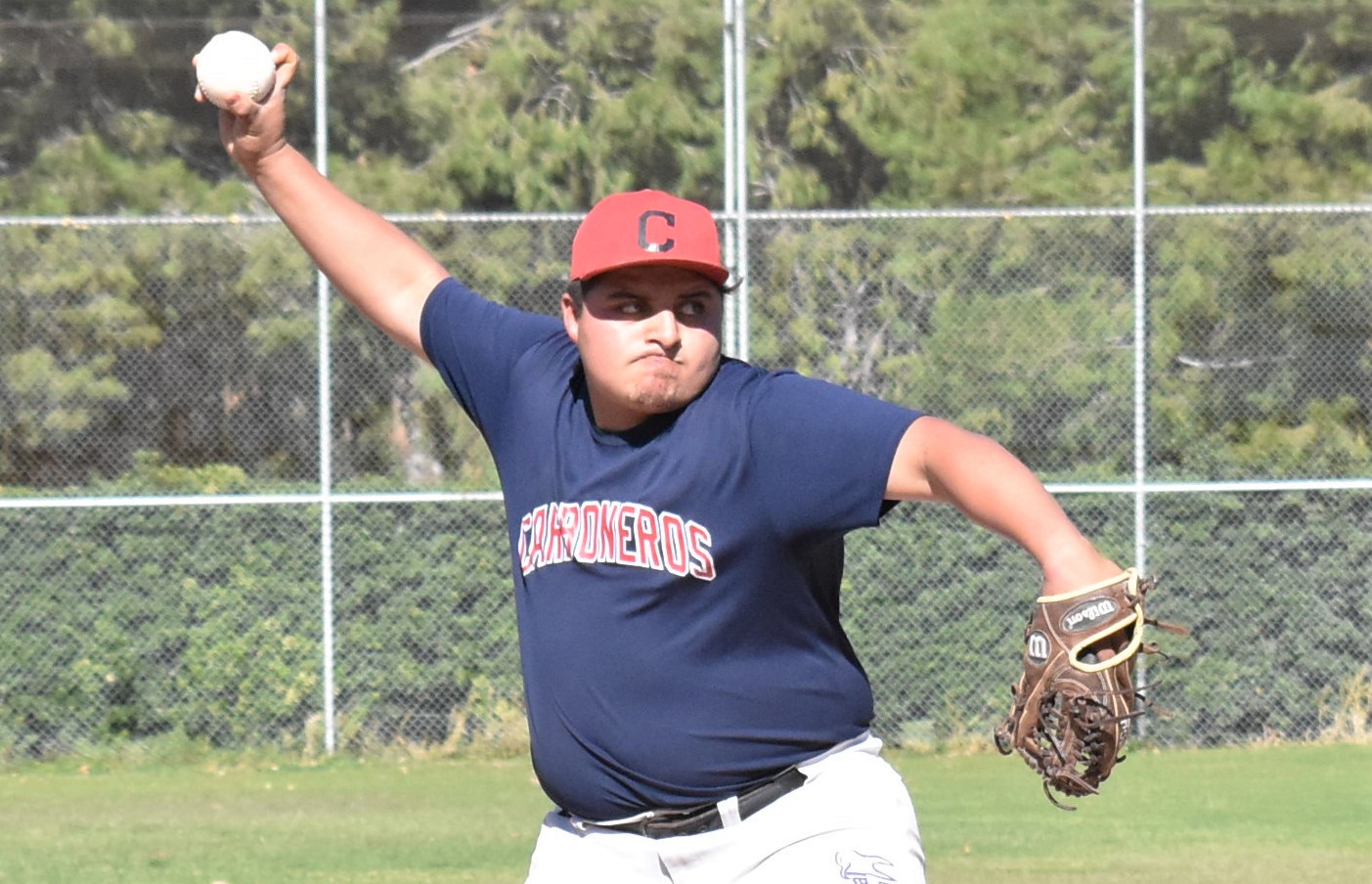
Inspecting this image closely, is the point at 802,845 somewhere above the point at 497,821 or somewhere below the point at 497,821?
above

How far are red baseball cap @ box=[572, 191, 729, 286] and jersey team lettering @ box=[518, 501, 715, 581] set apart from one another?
0.41 metres

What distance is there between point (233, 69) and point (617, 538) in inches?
52.8

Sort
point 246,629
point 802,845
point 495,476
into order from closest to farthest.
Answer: point 802,845 < point 246,629 < point 495,476

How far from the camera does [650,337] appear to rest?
128 inches

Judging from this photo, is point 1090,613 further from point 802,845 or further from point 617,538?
point 617,538

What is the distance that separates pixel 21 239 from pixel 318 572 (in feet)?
9.27

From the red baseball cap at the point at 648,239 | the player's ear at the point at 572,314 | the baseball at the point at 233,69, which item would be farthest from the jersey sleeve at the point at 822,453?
the baseball at the point at 233,69

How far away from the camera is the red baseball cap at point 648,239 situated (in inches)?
128

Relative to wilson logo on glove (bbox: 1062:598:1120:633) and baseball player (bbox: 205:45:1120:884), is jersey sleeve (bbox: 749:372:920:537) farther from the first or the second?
wilson logo on glove (bbox: 1062:598:1120:633)

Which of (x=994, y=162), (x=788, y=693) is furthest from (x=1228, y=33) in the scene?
(x=788, y=693)

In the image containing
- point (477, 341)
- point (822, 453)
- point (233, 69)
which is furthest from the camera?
point (233, 69)

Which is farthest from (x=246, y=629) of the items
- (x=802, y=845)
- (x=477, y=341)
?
(x=802, y=845)

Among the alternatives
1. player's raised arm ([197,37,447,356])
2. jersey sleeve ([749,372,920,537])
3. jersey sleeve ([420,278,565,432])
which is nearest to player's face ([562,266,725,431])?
jersey sleeve ([749,372,920,537])

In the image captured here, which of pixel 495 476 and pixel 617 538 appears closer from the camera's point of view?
pixel 617 538
